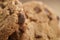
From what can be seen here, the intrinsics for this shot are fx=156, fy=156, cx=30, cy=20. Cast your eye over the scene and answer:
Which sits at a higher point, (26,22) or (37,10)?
(37,10)

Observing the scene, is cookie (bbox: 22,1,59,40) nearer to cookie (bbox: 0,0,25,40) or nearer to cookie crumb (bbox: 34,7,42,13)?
cookie crumb (bbox: 34,7,42,13)

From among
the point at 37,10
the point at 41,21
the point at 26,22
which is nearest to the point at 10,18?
the point at 26,22

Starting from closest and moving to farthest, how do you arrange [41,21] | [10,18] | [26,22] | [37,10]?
[10,18] < [26,22] < [41,21] < [37,10]

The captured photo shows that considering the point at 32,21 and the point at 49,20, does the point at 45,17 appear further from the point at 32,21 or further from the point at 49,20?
the point at 32,21

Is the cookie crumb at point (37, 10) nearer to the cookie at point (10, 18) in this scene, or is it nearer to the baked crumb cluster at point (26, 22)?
the baked crumb cluster at point (26, 22)

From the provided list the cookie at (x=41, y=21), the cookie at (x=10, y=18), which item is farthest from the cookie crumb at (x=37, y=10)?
the cookie at (x=10, y=18)

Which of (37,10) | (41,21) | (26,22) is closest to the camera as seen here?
(26,22)

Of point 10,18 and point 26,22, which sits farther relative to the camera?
point 26,22

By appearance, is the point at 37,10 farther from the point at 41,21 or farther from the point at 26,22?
the point at 26,22
